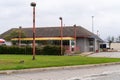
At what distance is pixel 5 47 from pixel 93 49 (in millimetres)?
19508

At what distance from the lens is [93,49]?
62031mm

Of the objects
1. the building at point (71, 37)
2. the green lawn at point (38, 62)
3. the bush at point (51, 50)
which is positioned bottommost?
the green lawn at point (38, 62)

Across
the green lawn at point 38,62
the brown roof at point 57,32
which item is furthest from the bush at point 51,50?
the green lawn at point 38,62

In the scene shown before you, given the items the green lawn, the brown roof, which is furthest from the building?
the green lawn

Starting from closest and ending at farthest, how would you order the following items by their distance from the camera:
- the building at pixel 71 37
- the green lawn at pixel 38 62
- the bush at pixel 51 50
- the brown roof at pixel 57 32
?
the green lawn at pixel 38 62
the bush at pixel 51 50
the building at pixel 71 37
the brown roof at pixel 57 32

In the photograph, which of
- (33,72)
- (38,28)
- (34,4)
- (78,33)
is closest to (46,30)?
(38,28)

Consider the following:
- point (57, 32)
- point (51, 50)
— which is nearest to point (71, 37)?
point (57, 32)

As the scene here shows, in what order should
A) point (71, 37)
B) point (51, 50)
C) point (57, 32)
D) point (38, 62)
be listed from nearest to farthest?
1. point (38, 62)
2. point (51, 50)
3. point (71, 37)
4. point (57, 32)

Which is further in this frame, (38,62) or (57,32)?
(57,32)

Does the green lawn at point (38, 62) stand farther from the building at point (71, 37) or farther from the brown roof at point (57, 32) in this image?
the brown roof at point (57, 32)

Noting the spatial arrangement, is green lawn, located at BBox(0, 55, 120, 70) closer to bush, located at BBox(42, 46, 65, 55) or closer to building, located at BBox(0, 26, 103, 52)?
bush, located at BBox(42, 46, 65, 55)

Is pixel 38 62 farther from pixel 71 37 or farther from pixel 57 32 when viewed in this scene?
pixel 57 32

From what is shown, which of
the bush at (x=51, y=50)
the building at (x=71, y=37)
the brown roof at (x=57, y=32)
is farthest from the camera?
the brown roof at (x=57, y=32)

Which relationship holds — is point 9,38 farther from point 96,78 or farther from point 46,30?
point 96,78
